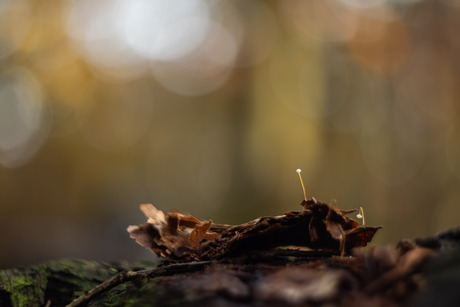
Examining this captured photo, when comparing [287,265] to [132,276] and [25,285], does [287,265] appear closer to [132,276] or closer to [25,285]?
[132,276]

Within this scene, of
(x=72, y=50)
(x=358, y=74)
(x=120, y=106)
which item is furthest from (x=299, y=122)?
(x=72, y=50)

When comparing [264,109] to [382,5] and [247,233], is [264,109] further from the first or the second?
[247,233]

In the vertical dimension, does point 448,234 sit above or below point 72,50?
Result: below

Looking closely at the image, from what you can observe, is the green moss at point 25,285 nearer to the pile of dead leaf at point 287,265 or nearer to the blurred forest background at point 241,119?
the pile of dead leaf at point 287,265

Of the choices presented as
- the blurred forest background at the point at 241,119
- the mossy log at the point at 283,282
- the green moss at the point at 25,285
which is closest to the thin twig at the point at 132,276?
the mossy log at the point at 283,282

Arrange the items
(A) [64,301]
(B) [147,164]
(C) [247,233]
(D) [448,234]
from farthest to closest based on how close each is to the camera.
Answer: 1. (B) [147,164]
2. (A) [64,301]
3. (C) [247,233]
4. (D) [448,234]

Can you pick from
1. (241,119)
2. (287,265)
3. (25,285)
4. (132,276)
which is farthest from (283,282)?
(241,119)

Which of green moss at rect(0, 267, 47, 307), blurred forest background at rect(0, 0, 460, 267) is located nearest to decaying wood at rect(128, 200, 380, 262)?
green moss at rect(0, 267, 47, 307)
